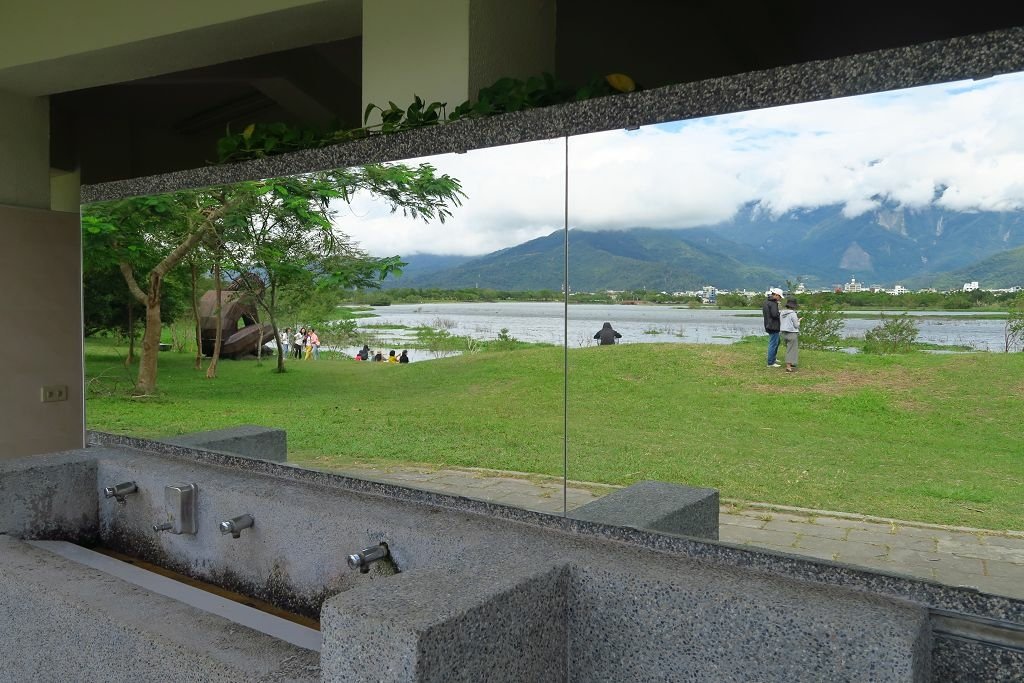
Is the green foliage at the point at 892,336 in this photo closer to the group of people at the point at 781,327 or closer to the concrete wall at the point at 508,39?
the group of people at the point at 781,327

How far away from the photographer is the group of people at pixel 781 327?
4.97 ft

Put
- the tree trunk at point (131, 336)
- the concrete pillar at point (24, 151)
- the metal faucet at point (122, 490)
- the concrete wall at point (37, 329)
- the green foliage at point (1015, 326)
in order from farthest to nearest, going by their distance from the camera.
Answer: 1. the concrete pillar at point (24, 151)
2. the concrete wall at point (37, 329)
3. the tree trunk at point (131, 336)
4. the metal faucet at point (122, 490)
5. the green foliage at point (1015, 326)

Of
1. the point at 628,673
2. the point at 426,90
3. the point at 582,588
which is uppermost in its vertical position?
the point at 426,90

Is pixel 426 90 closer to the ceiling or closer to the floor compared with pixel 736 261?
closer to the ceiling

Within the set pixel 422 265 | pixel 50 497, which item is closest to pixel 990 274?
pixel 422 265

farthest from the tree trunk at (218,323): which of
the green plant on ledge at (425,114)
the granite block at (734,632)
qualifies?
the granite block at (734,632)

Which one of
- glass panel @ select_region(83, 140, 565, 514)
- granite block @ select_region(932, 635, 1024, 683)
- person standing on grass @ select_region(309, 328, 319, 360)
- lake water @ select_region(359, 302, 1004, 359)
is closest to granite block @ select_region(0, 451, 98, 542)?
glass panel @ select_region(83, 140, 565, 514)

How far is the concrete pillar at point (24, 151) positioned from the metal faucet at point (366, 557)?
145 inches

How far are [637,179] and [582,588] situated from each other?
812mm

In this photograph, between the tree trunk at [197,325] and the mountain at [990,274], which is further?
the tree trunk at [197,325]

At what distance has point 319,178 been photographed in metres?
2.25

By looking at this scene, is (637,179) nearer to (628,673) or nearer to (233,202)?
(628,673)

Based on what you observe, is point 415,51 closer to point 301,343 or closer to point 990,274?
point 301,343

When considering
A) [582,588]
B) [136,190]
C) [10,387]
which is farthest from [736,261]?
[10,387]
